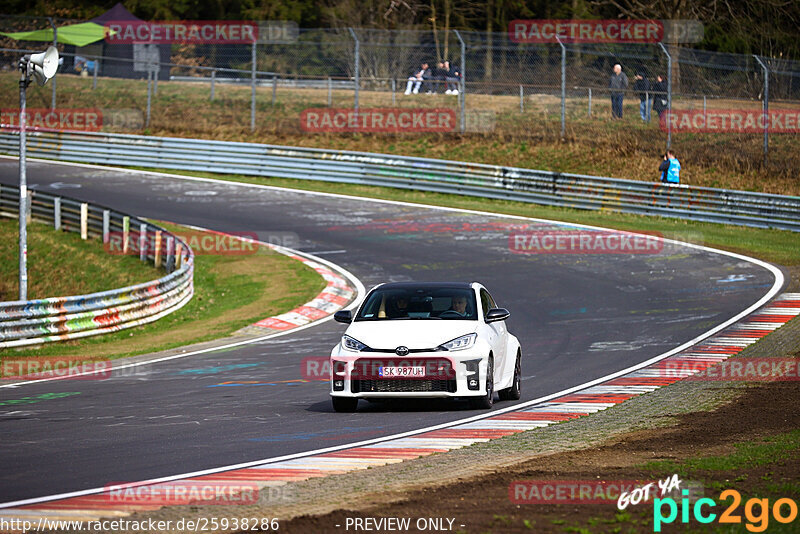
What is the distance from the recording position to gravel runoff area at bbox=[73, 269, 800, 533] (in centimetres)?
653

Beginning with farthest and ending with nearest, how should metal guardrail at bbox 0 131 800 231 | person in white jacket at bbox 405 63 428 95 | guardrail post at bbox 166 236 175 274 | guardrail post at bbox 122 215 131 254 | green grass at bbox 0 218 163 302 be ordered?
person in white jacket at bbox 405 63 428 95 < metal guardrail at bbox 0 131 800 231 < guardrail post at bbox 122 215 131 254 < guardrail post at bbox 166 236 175 274 < green grass at bbox 0 218 163 302

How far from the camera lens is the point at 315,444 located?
9.69 metres

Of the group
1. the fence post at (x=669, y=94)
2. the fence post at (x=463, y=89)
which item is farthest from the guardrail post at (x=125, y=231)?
the fence post at (x=669, y=94)

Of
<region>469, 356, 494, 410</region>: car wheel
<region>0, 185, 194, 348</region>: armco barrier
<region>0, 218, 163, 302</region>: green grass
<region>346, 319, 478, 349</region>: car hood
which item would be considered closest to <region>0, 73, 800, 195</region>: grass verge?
<region>0, 185, 194, 348</region>: armco barrier

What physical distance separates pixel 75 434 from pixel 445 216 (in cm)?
2084

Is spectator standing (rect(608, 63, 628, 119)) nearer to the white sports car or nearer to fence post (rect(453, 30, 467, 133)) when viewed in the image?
fence post (rect(453, 30, 467, 133))

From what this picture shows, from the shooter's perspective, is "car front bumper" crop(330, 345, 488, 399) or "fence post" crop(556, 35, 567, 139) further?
"fence post" crop(556, 35, 567, 139)

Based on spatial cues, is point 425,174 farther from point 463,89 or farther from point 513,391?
point 513,391

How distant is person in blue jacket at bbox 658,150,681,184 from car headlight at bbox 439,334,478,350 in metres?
20.0

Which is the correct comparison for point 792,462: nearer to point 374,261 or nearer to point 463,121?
point 374,261

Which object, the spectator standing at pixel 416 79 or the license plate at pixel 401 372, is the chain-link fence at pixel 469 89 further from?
the license plate at pixel 401 372

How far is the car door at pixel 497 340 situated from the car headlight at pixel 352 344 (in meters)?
1.43

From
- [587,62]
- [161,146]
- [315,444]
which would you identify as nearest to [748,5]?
[587,62]

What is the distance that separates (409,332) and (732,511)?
540 cm
